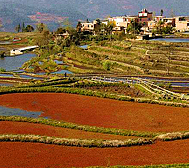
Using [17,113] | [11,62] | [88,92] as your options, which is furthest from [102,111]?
[11,62]

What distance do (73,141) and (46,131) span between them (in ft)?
13.1

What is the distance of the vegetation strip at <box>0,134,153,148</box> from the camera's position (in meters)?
22.9

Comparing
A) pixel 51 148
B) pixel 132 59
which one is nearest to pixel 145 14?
pixel 132 59

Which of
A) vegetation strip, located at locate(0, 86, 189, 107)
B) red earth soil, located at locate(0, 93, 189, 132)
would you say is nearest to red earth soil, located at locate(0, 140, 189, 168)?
red earth soil, located at locate(0, 93, 189, 132)

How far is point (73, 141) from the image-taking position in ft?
76.1

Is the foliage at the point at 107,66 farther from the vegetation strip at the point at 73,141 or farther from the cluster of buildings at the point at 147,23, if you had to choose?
the cluster of buildings at the point at 147,23

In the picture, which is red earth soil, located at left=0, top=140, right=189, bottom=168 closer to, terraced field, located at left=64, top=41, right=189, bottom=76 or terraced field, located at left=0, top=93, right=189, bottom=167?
terraced field, located at left=0, top=93, right=189, bottom=167

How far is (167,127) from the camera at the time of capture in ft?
89.2

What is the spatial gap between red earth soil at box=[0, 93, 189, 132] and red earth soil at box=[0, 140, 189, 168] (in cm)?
452

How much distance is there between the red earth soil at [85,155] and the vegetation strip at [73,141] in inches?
16.6

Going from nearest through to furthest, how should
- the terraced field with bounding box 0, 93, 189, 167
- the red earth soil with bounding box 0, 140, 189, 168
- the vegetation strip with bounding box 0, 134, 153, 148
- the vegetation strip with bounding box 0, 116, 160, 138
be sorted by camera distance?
the red earth soil with bounding box 0, 140, 189, 168, the terraced field with bounding box 0, 93, 189, 167, the vegetation strip with bounding box 0, 134, 153, 148, the vegetation strip with bounding box 0, 116, 160, 138

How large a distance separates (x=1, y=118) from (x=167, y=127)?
16.0 m

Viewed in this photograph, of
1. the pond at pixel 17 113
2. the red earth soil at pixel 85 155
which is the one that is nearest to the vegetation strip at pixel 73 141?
the red earth soil at pixel 85 155

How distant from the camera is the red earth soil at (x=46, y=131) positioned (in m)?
25.1
